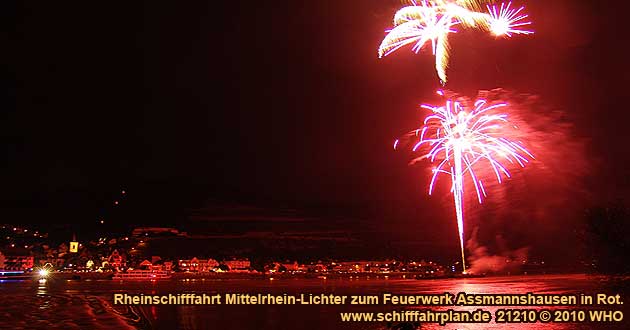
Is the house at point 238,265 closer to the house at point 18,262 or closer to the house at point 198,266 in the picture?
the house at point 198,266

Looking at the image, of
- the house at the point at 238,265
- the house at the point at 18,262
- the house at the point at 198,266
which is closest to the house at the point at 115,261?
the house at the point at 198,266

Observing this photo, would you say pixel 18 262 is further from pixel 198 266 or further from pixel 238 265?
pixel 238 265

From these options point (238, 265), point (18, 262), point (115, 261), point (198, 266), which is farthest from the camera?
point (238, 265)

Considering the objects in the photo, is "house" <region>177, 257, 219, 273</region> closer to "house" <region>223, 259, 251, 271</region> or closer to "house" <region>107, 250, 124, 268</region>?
"house" <region>223, 259, 251, 271</region>

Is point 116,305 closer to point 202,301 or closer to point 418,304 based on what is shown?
point 202,301

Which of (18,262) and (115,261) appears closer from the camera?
(18,262)

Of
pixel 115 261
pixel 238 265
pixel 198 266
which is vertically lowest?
pixel 238 265

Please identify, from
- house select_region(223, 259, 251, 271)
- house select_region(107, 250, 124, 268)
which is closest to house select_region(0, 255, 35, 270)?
house select_region(107, 250, 124, 268)

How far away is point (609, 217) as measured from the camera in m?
12.9

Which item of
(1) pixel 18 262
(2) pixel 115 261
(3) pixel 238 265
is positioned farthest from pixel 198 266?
(1) pixel 18 262

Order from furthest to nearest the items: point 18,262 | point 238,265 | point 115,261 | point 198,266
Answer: point 238,265, point 198,266, point 115,261, point 18,262

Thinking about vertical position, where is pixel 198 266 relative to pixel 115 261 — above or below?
below

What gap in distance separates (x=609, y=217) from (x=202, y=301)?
62.4 feet

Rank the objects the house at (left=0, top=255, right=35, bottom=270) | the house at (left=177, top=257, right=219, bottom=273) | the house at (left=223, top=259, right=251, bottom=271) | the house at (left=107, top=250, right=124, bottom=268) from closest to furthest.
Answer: the house at (left=0, top=255, right=35, bottom=270) → the house at (left=107, top=250, right=124, bottom=268) → the house at (left=177, top=257, right=219, bottom=273) → the house at (left=223, top=259, right=251, bottom=271)
